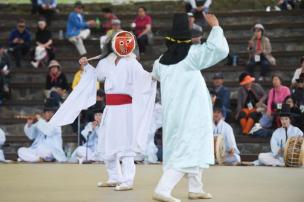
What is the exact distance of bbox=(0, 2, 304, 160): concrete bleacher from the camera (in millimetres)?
18438

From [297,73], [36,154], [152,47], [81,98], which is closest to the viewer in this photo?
[81,98]

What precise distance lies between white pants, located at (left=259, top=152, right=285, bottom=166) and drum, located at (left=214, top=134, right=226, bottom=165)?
25.4 inches

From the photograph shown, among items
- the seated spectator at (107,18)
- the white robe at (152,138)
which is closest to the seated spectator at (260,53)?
the white robe at (152,138)

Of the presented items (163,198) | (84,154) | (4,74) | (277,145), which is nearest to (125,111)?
(163,198)

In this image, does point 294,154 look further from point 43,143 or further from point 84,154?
point 43,143

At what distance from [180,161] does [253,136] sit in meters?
7.33

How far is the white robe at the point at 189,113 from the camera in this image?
9.42 m

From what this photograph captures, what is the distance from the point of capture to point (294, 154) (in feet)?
47.1

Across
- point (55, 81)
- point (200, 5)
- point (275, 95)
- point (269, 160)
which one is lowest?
point (269, 160)

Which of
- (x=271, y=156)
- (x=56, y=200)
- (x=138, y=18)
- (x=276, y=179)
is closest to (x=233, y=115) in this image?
(x=271, y=156)

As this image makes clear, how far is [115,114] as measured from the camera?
35.4 ft

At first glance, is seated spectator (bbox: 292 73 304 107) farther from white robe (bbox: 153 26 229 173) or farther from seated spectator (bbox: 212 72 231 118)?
A: white robe (bbox: 153 26 229 173)

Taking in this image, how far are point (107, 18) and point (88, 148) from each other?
6054 millimetres

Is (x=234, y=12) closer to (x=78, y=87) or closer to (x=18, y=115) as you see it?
(x=18, y=115)
